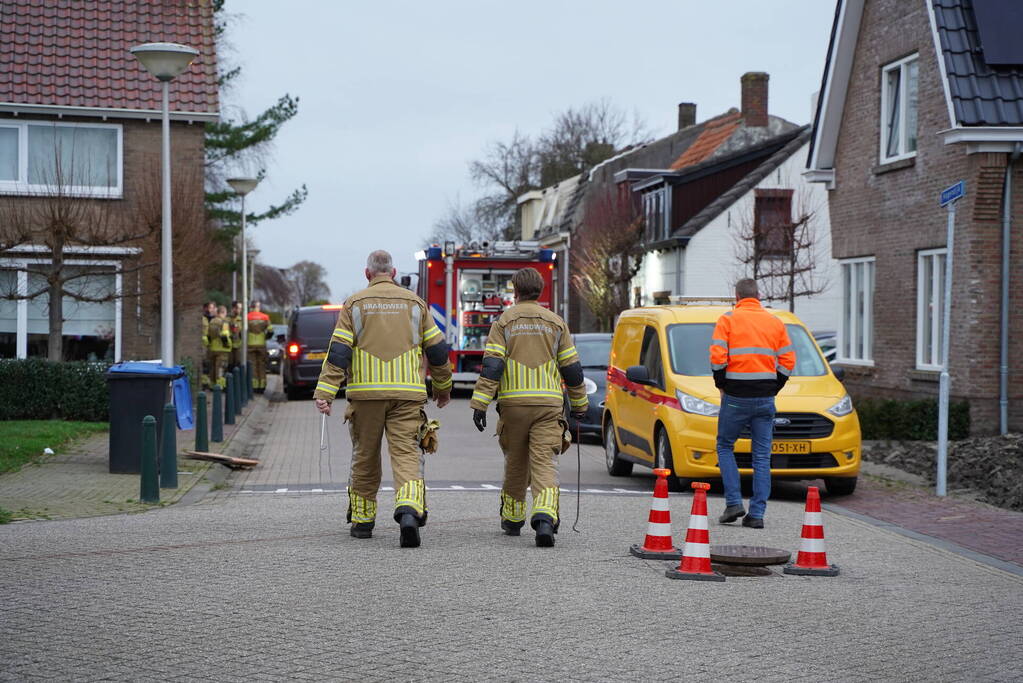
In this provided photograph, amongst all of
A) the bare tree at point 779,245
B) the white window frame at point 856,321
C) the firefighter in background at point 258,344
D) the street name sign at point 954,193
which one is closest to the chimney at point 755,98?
the bare tree at point 779,245

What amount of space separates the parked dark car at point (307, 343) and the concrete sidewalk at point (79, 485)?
12.8 metres

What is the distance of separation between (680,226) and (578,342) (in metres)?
21.8

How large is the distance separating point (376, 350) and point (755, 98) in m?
41.1

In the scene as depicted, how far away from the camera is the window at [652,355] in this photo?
1388 cm

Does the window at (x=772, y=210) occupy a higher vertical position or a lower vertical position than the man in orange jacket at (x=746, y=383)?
higher

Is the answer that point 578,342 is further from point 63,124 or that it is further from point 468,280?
point 63,124

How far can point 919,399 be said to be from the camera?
1898cm

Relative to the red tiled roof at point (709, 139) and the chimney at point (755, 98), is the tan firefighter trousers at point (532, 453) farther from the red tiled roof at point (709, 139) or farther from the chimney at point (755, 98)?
the chimney at point (755, 98)

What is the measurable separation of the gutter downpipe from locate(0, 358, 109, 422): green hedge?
12.1 metres

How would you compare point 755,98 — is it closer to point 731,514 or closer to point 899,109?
point 899,109

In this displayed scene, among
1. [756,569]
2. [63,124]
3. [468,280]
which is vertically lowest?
[756,569]

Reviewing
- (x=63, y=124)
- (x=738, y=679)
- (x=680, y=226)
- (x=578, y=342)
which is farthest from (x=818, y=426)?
(x=680, y=226)

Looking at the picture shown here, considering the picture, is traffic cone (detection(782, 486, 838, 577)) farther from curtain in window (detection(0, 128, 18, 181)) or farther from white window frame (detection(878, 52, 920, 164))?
curtain in window (detection(0, 128, 18, 181))

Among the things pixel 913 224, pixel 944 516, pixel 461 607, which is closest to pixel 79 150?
pixel 913 224
